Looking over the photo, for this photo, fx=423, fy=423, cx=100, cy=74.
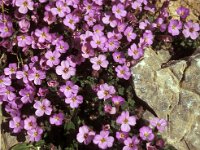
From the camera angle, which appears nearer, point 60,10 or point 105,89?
point 105,89

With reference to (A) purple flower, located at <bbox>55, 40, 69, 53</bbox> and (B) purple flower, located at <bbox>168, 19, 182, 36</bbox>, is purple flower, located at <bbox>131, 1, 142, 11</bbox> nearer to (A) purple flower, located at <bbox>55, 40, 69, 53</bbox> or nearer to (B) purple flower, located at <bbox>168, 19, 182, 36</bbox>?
(B) purple flower, located at <bbox>168, 19, 182, 36</bbox>

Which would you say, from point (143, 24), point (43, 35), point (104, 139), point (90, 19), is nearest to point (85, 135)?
point (104, 139)

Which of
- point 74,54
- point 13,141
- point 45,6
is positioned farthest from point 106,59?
point 13,141

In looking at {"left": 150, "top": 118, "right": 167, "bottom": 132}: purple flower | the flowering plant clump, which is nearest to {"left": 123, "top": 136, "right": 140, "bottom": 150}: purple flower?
the flowering plant clump

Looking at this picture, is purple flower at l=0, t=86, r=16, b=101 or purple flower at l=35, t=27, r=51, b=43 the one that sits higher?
purple flower at l=35, t=27, r=51, b=43

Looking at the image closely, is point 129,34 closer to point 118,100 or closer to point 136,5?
point 136,5

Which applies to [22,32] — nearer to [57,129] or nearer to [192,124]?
[57,129]
